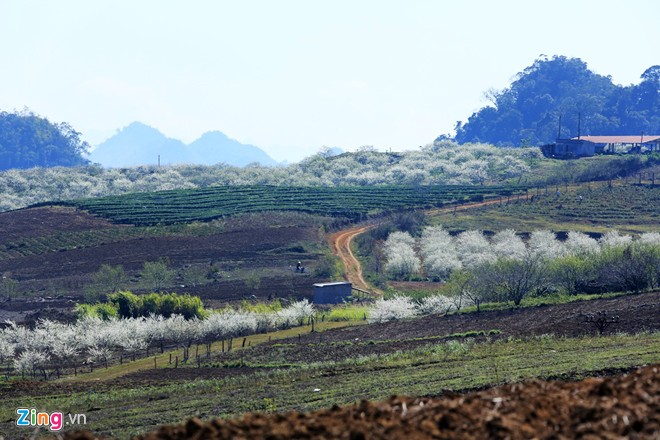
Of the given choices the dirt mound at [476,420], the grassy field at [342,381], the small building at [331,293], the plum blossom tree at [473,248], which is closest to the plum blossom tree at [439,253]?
the plum blossom tree at [473,248]

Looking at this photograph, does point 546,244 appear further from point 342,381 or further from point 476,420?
point 476,420

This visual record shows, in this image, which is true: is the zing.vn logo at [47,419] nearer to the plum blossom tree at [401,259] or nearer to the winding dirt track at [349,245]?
the winding dirt track at [349,245]

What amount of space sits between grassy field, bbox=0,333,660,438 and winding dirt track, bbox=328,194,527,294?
3412cm

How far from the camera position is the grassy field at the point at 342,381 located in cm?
2628

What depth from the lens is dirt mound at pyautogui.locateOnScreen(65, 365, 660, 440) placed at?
45.4ft

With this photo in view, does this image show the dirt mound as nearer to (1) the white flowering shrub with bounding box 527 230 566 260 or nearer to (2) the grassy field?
(2) the grassy field

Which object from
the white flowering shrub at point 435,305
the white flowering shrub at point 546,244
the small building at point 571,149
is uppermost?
the small building at point 571,149

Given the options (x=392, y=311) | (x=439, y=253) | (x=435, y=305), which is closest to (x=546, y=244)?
(x=439, y=253)

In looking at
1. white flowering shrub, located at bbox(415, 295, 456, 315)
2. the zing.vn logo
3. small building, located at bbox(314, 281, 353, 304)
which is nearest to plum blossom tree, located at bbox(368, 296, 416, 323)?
white flowering shrub, located at bbox(415, 295, 456, 315)

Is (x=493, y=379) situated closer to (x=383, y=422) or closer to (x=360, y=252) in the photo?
(x=383, y=422)

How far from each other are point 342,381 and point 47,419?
29.8 feet

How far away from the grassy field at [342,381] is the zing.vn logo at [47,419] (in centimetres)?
35

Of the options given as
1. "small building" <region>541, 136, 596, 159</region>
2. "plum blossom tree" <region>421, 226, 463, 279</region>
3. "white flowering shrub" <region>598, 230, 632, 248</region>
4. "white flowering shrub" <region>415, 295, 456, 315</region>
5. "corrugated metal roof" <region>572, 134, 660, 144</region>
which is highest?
"corrugated metal roof" <region>572, 134, 660, 144</region>

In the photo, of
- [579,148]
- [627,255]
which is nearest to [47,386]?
[627,255]
